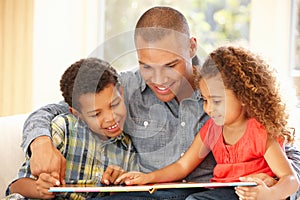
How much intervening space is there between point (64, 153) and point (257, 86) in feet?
1.98

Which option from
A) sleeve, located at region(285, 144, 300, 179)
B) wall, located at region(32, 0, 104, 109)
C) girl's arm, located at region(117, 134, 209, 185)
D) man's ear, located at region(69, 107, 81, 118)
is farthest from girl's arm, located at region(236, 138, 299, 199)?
wall, located at region(32, 0, 104, 109)

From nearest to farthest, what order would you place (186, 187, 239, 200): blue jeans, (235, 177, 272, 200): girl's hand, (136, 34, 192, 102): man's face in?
(235, 177, 272, 200): girl's hand
(186, 187, 239, 200): blue jeans
(136, 34, 192, 102): man's face

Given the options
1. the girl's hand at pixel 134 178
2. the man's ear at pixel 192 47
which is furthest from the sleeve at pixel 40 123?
the man's ear at pixel 192 47

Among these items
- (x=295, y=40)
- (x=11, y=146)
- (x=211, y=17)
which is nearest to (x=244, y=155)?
(x=11, y=146)

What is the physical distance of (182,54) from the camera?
1808 millimetres

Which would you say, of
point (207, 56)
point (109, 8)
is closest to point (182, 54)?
point (207, 56)

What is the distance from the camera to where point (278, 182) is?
5.30 ft

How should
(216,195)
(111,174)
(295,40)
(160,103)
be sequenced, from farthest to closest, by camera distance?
(295,40)
(160,103)
(111,174)
(216,195)

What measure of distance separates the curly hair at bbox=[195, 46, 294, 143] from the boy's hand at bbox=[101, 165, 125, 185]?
0.35 metres

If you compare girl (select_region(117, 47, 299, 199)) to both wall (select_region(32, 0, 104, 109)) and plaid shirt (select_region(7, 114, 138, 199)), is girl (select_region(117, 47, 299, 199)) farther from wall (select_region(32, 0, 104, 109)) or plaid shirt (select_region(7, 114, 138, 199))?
wall (select_region(32, 0, 104, 109))

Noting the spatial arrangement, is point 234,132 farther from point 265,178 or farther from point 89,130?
point 89,130

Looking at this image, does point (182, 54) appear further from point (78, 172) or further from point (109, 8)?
point (109, 8)

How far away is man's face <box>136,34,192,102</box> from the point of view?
177 cm

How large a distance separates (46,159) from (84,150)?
0.19 m
